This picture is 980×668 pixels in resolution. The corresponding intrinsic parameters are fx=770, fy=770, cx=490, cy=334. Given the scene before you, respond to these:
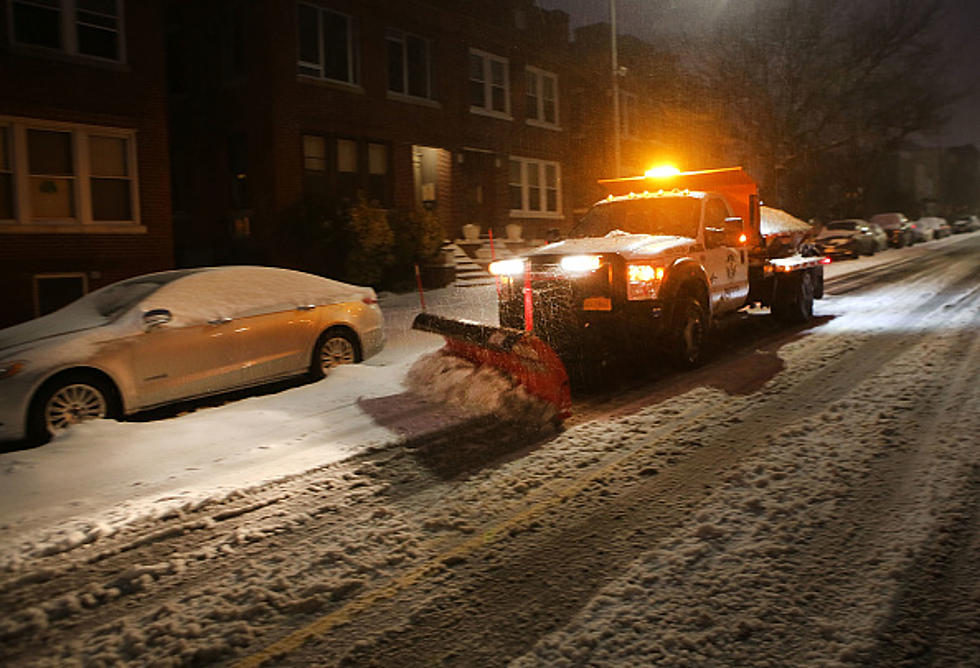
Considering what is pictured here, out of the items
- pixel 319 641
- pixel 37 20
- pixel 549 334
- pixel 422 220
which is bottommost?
pixel 319 641

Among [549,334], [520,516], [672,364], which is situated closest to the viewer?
[520,516]

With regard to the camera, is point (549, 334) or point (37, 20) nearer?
point (549, 334)

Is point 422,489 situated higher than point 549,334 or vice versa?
point 549,334

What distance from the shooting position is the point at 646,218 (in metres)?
10.3

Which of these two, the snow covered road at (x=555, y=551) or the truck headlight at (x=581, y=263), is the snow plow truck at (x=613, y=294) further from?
the snow covered road at (x=555, y=551)

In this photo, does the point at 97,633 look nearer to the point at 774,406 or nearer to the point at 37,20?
the point at 774,406

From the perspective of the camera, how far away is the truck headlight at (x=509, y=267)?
9.11 m

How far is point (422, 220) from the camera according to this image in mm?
18734

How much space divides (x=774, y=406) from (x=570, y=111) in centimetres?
2329

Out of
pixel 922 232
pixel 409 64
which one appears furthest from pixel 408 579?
pixel 922 232

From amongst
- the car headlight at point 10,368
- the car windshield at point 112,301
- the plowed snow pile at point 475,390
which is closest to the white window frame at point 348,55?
the car windshield at point 112,301

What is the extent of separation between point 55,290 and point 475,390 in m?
11.0

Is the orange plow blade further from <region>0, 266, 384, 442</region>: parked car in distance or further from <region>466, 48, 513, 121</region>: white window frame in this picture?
<region>466, 48, 513, 121</region>: white window frame

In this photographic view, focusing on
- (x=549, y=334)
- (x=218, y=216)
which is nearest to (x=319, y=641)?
(x=549, y=334)
